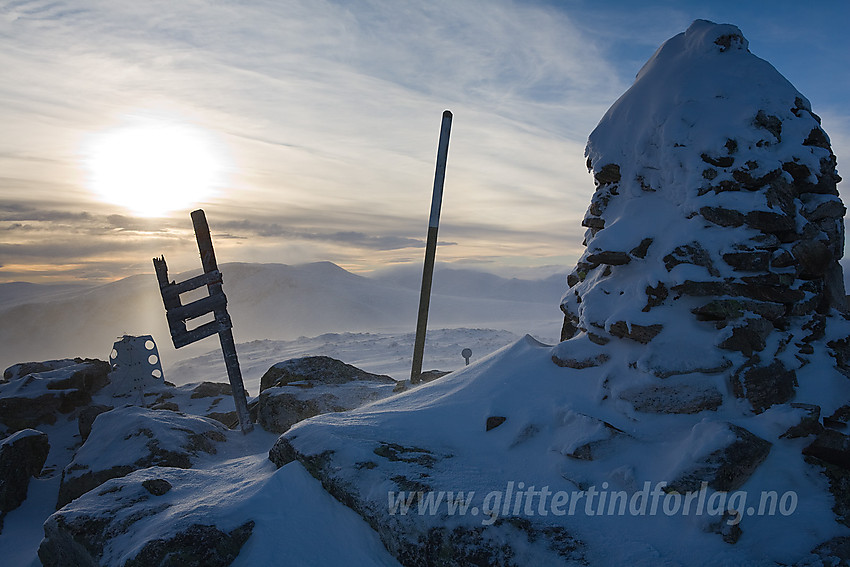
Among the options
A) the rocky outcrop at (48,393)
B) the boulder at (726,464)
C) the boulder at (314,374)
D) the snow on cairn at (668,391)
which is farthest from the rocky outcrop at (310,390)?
the boulder at (726,464)

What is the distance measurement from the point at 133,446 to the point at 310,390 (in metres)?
3.07

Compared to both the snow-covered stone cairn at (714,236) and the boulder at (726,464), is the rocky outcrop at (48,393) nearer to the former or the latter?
the snow-covered stone cairn at (714,236)

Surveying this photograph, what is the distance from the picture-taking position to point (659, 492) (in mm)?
3977

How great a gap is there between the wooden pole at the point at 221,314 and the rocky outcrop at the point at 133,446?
25.6 inches

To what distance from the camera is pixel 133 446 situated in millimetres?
7336

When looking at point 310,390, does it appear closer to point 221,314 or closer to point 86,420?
point 221,314

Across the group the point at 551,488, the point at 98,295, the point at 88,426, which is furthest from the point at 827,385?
the point at 98,295

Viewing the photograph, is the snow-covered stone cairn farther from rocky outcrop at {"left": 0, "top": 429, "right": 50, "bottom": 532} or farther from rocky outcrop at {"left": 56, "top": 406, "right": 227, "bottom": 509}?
rocky outcrop at {"left": 0, "top": 429, "right": 50, "bottom": 532}

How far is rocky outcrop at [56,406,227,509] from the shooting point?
700cm

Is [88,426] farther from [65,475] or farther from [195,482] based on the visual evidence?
[195,482]

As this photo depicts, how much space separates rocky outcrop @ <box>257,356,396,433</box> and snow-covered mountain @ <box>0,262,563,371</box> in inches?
1094

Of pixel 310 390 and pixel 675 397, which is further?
pixel 310 390

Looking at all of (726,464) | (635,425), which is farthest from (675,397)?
(726,464)

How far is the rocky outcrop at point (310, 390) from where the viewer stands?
28.8ft
